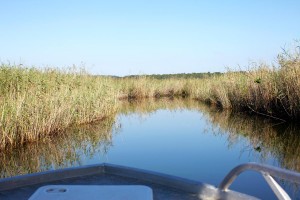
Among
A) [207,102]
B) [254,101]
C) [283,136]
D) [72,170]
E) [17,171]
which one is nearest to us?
[72,170]

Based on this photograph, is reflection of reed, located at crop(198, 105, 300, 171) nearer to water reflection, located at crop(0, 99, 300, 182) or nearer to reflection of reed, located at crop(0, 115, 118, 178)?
water reflection, located at crop(0, 99, 300, 182)

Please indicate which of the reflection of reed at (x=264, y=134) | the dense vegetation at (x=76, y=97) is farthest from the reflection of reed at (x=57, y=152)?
the reflection of reed at (x=264, y=134)

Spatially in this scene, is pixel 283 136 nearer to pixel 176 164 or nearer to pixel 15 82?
pixel 176 164

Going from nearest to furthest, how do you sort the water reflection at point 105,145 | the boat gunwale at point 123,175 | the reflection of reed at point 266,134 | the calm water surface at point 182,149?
the boat gunwale at point 123,175 → the calm water surface at point 182,149 → the water reflection at point 105,145 → the reflection of reed at point 266,134

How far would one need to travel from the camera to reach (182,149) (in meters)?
7.88

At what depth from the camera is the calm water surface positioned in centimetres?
610

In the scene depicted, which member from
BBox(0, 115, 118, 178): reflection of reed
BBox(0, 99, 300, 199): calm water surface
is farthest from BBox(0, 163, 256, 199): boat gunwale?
BBox(0, 115, 118, 178): reflection of reed

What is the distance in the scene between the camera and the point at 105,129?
423 inches

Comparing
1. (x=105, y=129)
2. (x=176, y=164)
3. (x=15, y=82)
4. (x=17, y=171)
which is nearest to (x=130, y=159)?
(x=176, y=164)

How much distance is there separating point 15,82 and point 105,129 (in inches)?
114

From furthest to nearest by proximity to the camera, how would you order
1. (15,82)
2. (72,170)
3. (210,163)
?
(15,82), (210,163), (72,170)

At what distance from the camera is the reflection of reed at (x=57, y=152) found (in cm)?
639

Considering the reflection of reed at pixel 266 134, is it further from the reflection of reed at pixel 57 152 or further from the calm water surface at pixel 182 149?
the reflection of reed at pixel 57 152

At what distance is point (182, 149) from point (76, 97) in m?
4.32
